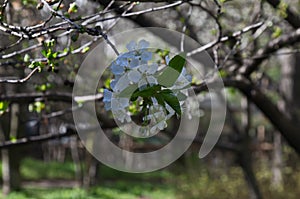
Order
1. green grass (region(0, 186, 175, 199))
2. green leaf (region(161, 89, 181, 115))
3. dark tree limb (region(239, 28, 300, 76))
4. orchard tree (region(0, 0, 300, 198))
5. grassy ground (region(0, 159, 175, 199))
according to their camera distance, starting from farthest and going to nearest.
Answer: grassy ground (region(0, 159, 175, 199)), green grass (region(0, 186, 175, 199)), dark tree limb (region(239, 28, 300, 76)), orchard tree (region(0, 0, 300, 198)), green leaf (region(161, 89, 181, 115))

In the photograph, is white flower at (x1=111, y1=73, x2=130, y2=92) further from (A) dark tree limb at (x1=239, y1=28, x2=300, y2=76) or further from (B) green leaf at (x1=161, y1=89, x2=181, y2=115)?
(A) dark tree limb at (x1=239, y1=28, x2=300, y2=76)

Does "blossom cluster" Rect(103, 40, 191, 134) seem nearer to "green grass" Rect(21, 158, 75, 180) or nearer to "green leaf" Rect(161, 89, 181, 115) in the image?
"green leaf" Rect(161, 89, 181, 115)

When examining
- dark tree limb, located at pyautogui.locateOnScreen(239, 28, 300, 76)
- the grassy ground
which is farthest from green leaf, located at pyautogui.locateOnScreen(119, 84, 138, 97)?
the grassy ground

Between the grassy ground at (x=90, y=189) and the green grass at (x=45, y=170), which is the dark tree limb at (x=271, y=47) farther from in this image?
the green grass at (x=45, y=170)

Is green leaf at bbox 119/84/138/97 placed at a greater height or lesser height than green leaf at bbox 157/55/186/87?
lesser

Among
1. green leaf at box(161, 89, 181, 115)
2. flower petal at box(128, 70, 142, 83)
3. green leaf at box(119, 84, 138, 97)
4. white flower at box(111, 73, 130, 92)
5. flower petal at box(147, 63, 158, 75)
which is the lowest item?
green leaf at box(161, 89, 181, 115)

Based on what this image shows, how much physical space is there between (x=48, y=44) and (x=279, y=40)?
2091 millimetres

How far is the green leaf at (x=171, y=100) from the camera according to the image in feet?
3.42

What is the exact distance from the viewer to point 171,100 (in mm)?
1049

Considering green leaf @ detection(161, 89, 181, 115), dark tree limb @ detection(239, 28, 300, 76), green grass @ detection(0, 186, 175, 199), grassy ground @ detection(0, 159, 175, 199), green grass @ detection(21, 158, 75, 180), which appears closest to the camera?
green leaf @ detection(161, 89, 181, 115)

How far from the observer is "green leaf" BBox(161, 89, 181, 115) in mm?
1041

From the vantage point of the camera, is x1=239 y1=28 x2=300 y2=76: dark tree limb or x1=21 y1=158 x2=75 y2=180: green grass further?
x1=21 y1=158 x2=75 y2=180: green grass

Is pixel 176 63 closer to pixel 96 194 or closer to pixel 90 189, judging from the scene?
pixel 96 194

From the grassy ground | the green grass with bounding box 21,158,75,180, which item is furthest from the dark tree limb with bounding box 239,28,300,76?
the green grass with bounding box 21,158,75,180
